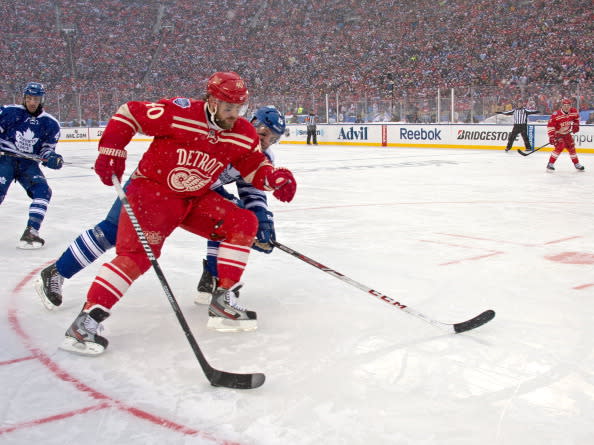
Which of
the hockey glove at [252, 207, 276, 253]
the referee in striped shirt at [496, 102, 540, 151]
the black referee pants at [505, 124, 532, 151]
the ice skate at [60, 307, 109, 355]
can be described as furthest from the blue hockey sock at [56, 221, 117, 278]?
the black referee pants at [505, 124, 532, 151]

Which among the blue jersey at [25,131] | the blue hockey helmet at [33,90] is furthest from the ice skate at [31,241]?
the blue hockey helmet at [33,90]

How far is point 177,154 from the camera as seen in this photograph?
8.57 feet

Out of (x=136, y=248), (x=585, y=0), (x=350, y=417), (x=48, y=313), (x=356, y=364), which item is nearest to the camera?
(x=350, y=417)

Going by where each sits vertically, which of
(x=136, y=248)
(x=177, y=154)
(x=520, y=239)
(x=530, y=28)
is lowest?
(x=520, y=239)

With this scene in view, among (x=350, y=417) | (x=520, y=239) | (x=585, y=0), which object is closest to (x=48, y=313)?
(x=350, y=417)

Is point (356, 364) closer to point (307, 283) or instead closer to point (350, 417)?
point (350, 417)

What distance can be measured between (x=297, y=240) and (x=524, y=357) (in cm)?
266

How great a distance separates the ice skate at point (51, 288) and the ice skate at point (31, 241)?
5.75 feet

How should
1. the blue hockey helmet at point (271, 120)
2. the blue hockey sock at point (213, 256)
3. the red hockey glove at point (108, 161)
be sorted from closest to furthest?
the red hockey glove at point (108, 161)
the blue hockey helmet at point (271, 120)
the blue hockey sock at point (213, 256)

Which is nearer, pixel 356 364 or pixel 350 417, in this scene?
pixel 350 417

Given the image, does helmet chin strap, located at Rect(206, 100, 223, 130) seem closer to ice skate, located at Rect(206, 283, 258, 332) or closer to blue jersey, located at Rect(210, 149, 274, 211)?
blue jersey, located at Rect(210, 149, 274, 211)

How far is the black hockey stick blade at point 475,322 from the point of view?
8.84 ft

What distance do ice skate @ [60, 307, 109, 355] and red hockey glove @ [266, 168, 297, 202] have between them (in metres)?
0.85

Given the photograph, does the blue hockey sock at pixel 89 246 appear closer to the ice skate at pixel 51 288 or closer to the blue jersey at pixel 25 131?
the ice skate at pixel 51 288
